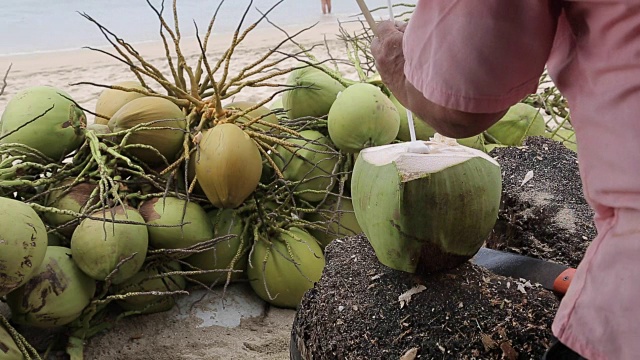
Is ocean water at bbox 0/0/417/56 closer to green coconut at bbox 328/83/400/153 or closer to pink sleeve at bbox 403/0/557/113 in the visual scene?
green coconut at bbox 328/83/400/153

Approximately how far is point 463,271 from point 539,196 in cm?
49

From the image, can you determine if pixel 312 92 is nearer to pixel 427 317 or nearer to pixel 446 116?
pixel 427 317

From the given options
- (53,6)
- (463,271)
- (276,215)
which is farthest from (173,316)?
(53,6)

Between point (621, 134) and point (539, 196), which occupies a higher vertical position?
point (621, 134)

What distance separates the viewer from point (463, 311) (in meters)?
1.22

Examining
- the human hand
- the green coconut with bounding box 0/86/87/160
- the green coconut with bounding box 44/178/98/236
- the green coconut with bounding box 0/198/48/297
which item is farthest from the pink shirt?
the green coconut with bounding box 0/86/87/160

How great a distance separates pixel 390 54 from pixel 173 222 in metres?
1.18

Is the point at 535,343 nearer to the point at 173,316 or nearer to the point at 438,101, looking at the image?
the point at 438,101

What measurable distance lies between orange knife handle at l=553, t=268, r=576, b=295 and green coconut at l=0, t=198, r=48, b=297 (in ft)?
3.91

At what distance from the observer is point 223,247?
2166 millimetres

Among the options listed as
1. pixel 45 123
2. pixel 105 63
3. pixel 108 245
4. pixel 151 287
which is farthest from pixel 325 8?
pixel 108 245

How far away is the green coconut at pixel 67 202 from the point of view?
1.94 metres

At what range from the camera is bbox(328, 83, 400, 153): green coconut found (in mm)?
2088

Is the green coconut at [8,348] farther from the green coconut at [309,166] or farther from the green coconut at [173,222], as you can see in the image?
the green coconut at [309,166]
